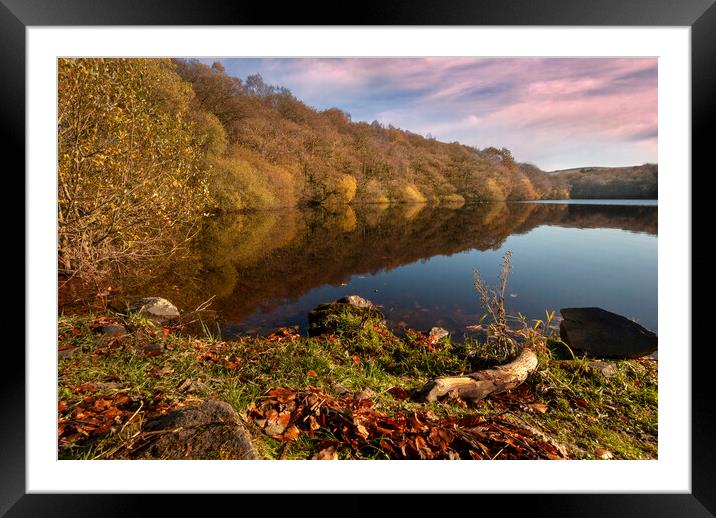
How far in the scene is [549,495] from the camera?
1.91 meters

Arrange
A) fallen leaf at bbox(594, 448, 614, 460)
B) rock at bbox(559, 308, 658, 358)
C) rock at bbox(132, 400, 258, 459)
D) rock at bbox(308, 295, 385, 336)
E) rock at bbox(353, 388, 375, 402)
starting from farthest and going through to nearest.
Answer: rock at bbox(308, 295, 385, 336)
rock at bbox(559, 308, 658, 358)
rock at bbox(353, 388, 375, 402)
fallen leaf at bbox(594, 448, 614, 460)
rock at bbox(132, 400, 258, 459)

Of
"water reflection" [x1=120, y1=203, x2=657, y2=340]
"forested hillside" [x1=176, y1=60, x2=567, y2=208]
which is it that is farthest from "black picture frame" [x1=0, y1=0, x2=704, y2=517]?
"forested hillside" [x1=176, y1=60, x2=567, y2=208]

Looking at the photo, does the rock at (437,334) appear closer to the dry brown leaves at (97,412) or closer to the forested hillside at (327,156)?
the dry brown leaves at (97,412)

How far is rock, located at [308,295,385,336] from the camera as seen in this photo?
240 inches

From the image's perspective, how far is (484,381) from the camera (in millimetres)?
3703

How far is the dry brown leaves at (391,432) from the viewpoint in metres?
2.24

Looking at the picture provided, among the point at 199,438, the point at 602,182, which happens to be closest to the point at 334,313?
the point at 199,438

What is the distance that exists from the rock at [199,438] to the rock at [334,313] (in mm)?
3777

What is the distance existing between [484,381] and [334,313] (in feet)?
10.2

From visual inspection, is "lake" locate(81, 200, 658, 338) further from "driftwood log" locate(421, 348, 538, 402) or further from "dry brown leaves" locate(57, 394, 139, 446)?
"dry brown leaves" locate(57, 394, 139, 446)

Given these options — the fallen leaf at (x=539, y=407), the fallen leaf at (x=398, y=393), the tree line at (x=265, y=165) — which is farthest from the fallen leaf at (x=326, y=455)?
the tree line at (x=265, y=165)

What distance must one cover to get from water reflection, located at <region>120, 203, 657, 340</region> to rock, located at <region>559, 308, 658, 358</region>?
2090mm
